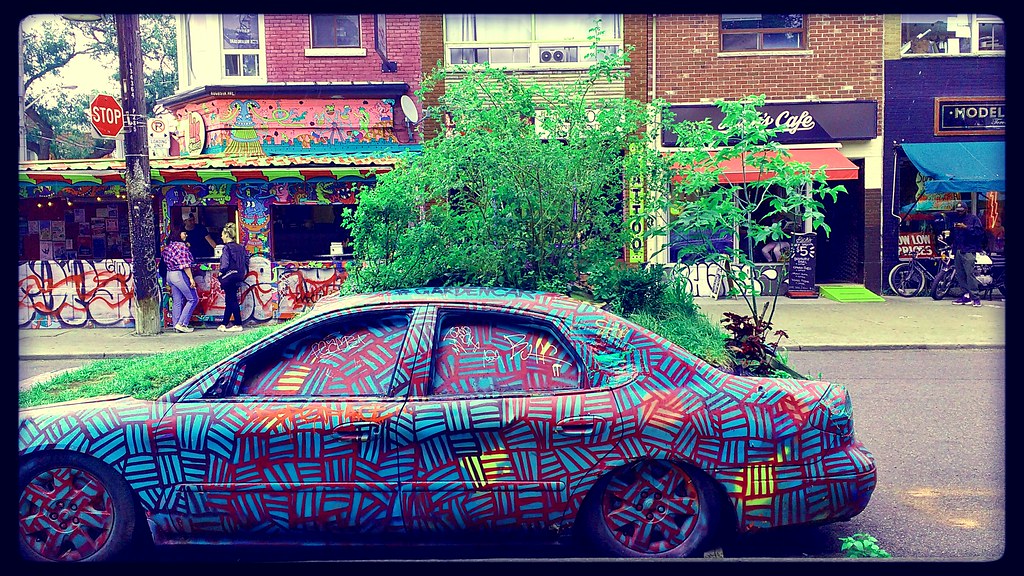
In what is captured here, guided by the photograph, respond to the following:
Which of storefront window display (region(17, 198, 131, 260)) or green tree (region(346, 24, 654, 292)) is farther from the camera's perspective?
storefront window display (region(17, 198, 131, 260))

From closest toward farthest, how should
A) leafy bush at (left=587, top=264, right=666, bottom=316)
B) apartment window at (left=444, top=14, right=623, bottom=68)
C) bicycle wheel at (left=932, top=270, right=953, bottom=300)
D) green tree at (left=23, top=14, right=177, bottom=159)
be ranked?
leafy bush at (left=587, top=264, right=666, bottom=316) → bicycle wheel at (left=932, top=270, right=953, bottom=300) → apartment window at (left=444, top=14, right=623, bottom=68) → green tree at (left=23, top=14, right=177, bottom=159)

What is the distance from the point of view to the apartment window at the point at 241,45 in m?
17.1

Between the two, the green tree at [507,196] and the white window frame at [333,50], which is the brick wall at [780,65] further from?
the green tree at [507,196]

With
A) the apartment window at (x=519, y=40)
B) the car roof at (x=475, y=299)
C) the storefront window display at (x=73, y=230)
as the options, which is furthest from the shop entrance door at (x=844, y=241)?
the car roof at (x=475, y=299)

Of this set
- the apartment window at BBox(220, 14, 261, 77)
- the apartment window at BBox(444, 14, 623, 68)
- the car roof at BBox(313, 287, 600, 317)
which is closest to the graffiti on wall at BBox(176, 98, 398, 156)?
the apartment window at BBox(220, 14, 261, 77)

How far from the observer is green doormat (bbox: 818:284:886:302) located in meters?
17.0

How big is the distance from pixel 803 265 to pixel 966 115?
173 inches

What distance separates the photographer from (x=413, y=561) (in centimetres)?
423

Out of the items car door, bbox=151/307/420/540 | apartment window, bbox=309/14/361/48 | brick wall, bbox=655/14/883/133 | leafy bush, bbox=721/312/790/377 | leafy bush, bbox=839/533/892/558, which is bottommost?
leafy bush, bbox=839/533/892/558

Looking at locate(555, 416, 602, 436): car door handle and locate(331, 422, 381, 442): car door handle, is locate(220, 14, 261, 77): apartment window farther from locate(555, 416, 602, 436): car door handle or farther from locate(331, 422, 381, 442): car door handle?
locate(555, 416, 602, 436): car door handle

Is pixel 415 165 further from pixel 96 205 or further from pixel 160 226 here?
pixel 96 205

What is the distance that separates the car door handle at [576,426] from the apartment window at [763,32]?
14789mm

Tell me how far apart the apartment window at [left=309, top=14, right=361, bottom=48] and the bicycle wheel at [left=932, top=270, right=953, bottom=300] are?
12086 millimetres

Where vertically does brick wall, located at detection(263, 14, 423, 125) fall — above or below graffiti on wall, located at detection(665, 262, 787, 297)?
above
